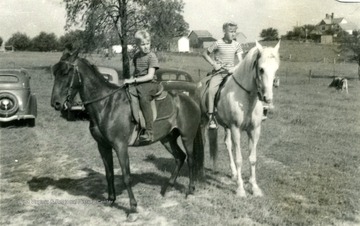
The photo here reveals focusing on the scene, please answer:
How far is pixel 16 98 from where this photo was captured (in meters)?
12.2

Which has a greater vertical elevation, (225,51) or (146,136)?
(225,51)

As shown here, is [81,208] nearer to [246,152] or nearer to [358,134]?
[246,152]

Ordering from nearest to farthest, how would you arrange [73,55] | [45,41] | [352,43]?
1. [73,55]
2. [352,43]
3. [45,41]

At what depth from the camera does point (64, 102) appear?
5570 mm

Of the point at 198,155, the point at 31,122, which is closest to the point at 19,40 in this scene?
the point at 31,122

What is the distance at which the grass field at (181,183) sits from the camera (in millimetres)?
5742

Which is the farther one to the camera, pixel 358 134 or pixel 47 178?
pixel 358 134

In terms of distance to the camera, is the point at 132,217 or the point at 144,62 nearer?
the point at 132,217

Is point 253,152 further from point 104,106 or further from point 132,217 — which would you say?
point 104,106

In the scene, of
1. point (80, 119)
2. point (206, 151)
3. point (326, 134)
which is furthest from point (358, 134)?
point (80, 119)

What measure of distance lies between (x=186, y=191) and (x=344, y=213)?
2439 millimetres

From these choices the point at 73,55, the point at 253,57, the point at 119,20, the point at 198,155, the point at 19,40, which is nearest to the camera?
the point at 73,55

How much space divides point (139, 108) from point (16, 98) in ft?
24.8

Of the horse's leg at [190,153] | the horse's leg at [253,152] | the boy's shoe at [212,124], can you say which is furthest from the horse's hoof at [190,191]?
the boy's shoe at [212,124]
